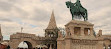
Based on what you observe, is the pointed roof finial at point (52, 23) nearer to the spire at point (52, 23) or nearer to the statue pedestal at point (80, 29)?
the spire at point (52, 23)

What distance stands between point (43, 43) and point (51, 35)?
5149mm

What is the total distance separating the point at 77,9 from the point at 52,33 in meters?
24.1

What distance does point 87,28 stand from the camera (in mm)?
24156

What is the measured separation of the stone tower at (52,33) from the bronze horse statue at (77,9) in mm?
21710

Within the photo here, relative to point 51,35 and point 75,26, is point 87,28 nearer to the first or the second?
point 75,26

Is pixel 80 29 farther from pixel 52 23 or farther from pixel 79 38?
pixel 52 23

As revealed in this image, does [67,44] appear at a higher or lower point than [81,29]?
lower

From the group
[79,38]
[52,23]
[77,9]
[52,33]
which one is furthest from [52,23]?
[79,38]

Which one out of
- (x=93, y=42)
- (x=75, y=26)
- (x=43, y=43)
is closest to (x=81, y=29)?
(x=75, y=26)

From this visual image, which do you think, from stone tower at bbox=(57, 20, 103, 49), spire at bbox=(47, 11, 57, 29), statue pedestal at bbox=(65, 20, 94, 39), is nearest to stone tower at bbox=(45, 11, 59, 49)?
spire at bbox=(47, 11, 57, 29)

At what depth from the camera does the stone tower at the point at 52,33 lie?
146ft

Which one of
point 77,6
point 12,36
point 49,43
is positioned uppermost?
point 77,6

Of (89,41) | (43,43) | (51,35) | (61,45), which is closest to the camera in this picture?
(89,41)

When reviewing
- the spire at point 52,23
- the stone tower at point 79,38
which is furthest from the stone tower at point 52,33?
the stone tower at point 79,38
